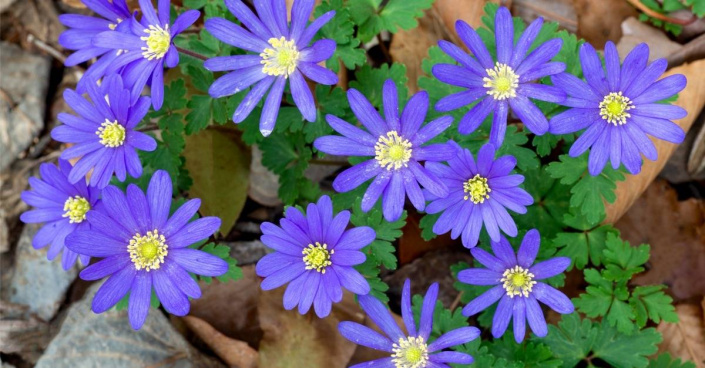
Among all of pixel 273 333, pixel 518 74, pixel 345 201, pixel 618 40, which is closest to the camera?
pixel 518 74

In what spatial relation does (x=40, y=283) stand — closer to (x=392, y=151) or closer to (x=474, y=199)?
(x=392, y=151)

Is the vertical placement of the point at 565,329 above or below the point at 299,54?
below

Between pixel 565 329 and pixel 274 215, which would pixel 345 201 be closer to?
pixel 274 215

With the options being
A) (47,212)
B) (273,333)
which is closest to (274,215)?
(273,333)

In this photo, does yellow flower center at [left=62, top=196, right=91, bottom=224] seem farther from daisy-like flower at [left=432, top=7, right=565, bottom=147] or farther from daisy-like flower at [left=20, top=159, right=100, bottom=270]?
daisy-like flower at [left=432, top=7, right=565, bottom=147]

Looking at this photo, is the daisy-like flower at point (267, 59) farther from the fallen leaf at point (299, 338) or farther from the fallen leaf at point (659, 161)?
the fallen leaf at point (659, 161)

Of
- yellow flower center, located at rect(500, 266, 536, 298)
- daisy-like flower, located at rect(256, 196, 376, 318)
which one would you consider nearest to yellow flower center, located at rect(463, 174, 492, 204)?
yellow flower center, located at rect(500, 266, 536, 298)
